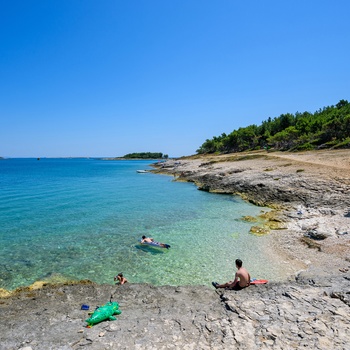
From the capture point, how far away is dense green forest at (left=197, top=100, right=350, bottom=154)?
68.1 meters

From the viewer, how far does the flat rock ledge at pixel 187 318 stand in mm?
7352

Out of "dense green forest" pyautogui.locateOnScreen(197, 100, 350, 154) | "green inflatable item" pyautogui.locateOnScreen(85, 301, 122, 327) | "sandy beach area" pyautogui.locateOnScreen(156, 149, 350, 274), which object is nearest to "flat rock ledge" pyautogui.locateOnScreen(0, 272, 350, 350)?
"green inflatable item" pyautogui.locateOnScreen(85, 301, 122, 327)

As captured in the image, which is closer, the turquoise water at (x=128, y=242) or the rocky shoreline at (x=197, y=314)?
the rocky shoreline at (x=197, y=314)

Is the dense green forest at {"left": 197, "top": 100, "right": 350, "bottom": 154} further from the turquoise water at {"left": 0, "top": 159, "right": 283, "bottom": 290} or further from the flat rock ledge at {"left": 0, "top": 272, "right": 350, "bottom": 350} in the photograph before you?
the flat rock ledge at {"left": 0, "top": 272, "right": 350, "bottom": 350}

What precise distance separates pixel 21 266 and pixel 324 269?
17.2 meters

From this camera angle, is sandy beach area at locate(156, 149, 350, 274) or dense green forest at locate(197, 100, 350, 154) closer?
sandy beach area at locate(156, 149, 350, 274)

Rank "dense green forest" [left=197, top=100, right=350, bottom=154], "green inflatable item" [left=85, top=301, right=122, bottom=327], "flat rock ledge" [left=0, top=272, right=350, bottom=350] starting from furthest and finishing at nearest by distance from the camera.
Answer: "dense green forest" [left=197, top=100, right=350, bottom=154] → "green inflatable item" [left=85, top=301, right=122, bottom=327] → "flat rock ledge" [left=0, top=272, right=350, bottom=350]

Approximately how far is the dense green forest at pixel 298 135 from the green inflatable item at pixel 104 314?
64.9 m

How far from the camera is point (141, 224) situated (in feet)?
79.3

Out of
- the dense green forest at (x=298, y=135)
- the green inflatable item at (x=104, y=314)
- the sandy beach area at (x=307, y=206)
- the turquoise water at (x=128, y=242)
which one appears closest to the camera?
the green inflatable item at (x=104, y=314)

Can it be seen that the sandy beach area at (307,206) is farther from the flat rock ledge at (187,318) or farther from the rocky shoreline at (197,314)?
the flat rock ledge at (187,318)

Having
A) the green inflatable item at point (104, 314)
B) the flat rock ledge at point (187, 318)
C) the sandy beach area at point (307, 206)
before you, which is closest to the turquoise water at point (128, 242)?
the sandy beach area at point (307, 206)

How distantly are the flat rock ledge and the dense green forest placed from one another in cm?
6067

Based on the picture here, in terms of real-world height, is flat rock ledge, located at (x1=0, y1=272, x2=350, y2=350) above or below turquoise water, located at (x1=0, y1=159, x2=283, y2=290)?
above
